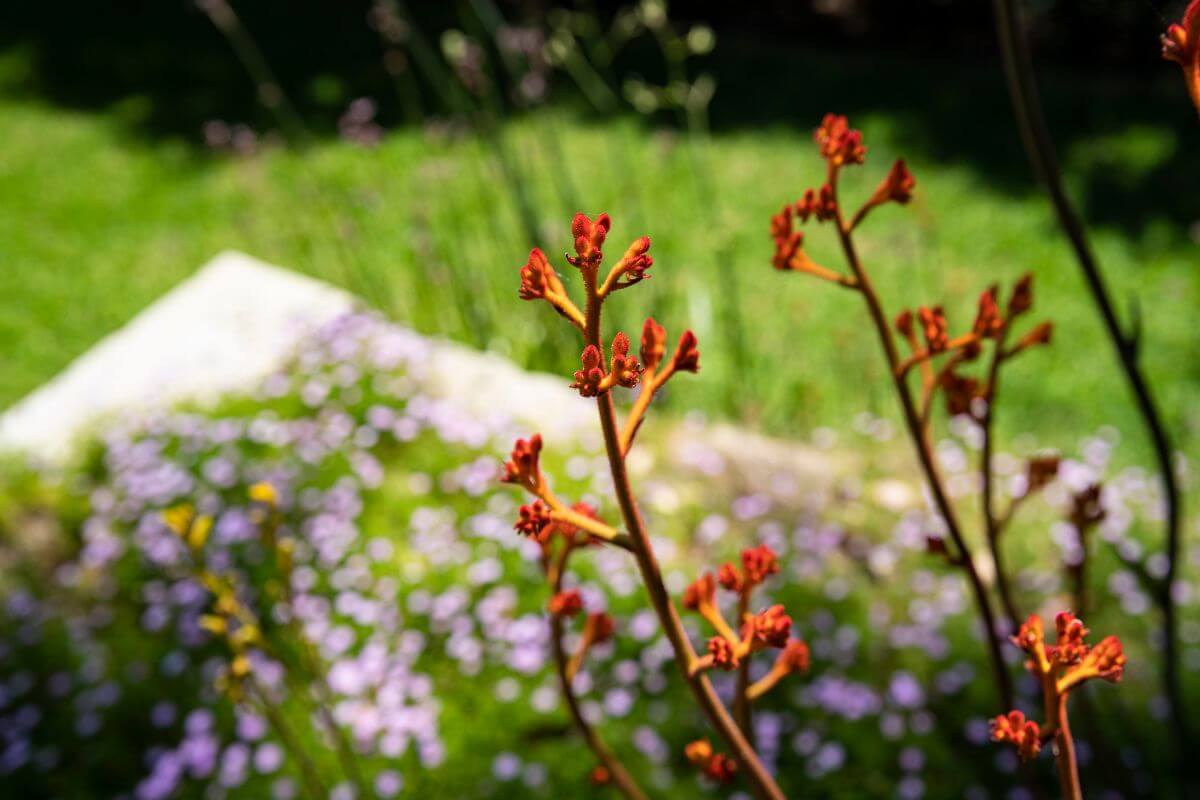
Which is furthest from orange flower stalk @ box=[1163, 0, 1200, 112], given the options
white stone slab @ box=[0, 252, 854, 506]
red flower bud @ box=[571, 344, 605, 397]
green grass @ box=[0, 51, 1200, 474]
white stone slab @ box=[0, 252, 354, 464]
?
white stone slab @ box=[0, 252, 354, 464]

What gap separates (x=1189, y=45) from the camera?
55 cm

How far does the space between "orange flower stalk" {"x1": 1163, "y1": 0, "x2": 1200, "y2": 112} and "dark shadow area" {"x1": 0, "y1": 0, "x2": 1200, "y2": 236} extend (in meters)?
4.59

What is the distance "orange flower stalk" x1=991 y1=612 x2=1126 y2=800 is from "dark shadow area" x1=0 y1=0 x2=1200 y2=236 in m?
4.61

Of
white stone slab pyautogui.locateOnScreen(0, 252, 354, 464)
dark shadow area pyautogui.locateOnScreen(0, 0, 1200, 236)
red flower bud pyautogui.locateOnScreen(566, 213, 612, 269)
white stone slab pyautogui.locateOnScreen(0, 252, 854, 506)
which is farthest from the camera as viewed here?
dark shadow area pyautogui.locateOnScreen(0, 0, 1200, 236)

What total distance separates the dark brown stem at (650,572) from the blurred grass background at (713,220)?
2.44 metres

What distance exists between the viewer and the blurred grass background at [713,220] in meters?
3.95

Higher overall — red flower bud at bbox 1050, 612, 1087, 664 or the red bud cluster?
red flower bud at bbox 1050, 612, 1087, 664

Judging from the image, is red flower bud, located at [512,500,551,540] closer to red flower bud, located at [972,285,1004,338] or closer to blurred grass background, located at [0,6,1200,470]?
red flower bud, located at [972,285,1004,338]

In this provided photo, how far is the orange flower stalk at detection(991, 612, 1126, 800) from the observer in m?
0.58

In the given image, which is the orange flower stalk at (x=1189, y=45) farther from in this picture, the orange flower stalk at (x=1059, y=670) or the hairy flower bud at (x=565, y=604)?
the hairy flower bud at (x=565, y=604)

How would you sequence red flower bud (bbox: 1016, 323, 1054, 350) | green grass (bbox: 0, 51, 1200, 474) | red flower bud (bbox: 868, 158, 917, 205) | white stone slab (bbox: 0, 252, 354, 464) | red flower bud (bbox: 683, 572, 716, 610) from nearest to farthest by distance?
1. red flower bud (bbox: 683, 572, 716, 610)
2. red flower bud (bbox: 868, 158, 917, 205)
3. red flower bud (bbox: 1016, 323, 1054, 350)
4. white stone slab (bbox: 0, 252, 354, 464)
5. green grass (bbox: 0, 51, 1200, 474)

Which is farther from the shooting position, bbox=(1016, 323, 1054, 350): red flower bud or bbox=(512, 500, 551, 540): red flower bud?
bbox=(1016, 323, 1054, 350): red flower bud

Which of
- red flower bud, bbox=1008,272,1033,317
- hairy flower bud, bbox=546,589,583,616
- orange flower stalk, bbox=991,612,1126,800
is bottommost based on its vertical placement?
hairy flower bud, bbox=546,589,583,616

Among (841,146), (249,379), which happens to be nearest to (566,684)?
(841,146)
